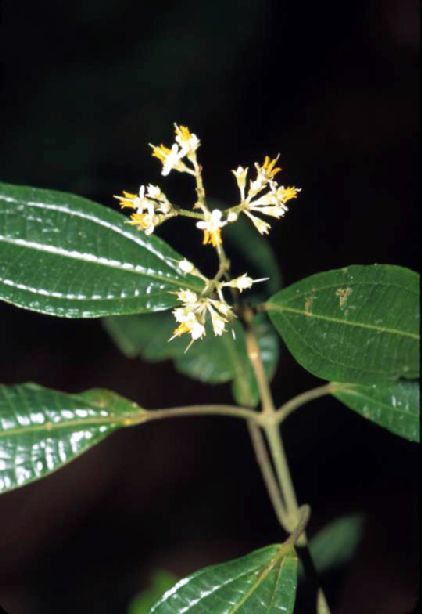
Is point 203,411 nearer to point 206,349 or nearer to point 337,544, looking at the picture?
point 206,349

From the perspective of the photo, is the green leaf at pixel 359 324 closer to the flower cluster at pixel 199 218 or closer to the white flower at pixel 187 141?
the flower cluster at pixel 199 218

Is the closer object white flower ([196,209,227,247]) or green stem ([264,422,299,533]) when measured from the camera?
white flower ([196,209,227,247])

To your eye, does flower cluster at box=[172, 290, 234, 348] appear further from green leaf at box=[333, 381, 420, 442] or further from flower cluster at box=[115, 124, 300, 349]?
green leaf at box=[333, 381, 420, 442]

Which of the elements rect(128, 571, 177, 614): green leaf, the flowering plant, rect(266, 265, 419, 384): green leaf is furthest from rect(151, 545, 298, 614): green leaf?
rect(128, 571, 177, 614): green leaf

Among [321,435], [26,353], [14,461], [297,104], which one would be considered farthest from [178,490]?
[14,461]

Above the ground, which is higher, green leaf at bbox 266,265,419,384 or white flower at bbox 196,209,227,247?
white flower at bbox 196,209,227,247

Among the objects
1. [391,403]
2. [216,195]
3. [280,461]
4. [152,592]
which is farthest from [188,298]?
[216,195]

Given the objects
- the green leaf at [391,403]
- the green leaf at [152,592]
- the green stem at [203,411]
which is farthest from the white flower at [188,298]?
the green leaf at [152,592]
